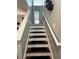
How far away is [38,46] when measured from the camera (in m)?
5.12

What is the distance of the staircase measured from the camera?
4.73m

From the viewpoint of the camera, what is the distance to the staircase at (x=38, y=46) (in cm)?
473

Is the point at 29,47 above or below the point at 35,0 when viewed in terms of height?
below
